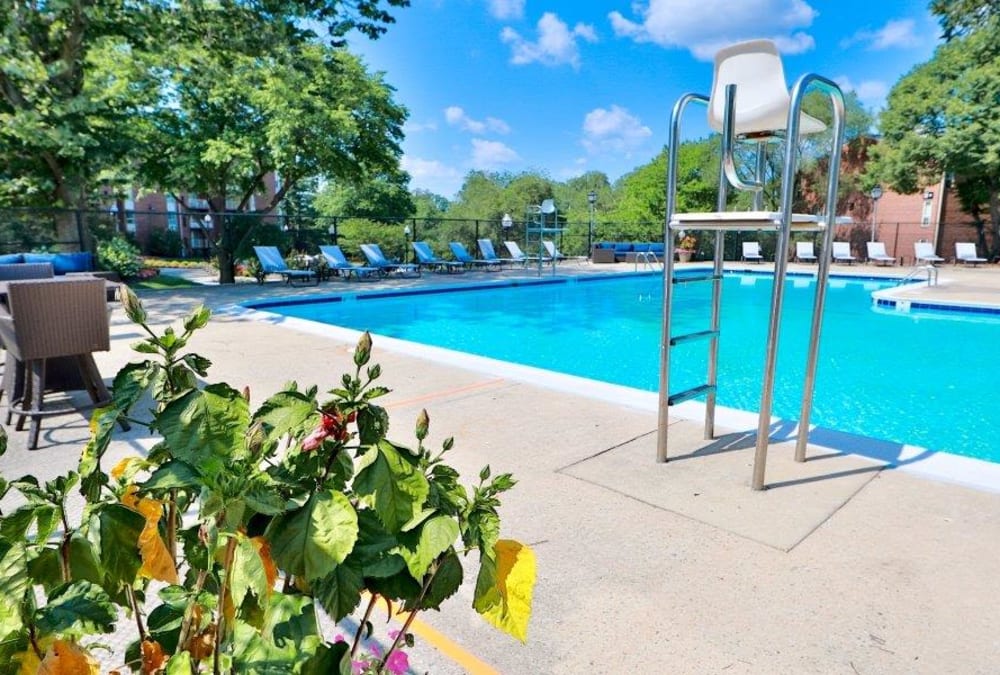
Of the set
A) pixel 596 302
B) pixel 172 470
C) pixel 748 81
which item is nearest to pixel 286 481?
pixel 172 470

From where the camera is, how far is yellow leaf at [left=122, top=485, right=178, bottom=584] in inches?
31.8

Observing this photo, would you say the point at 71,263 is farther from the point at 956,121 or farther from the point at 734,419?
the point at 956,121

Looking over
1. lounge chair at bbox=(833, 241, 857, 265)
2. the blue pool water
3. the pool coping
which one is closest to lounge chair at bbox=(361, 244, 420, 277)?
the blue pool water

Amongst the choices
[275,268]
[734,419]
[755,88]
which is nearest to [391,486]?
[755,88]


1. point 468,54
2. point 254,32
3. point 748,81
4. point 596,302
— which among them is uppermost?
point 468,54

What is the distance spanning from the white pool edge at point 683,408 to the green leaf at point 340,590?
155cm

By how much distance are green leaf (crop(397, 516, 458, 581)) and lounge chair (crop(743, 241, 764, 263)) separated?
Answer: 72.9 ft

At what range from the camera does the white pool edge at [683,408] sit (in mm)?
2836

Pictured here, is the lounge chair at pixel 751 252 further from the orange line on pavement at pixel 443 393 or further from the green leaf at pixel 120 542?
the green leaf at pixel 120 542

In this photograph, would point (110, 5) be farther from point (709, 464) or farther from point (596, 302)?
point (709, 464)

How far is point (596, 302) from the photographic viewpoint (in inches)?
501

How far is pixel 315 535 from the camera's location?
0.70m

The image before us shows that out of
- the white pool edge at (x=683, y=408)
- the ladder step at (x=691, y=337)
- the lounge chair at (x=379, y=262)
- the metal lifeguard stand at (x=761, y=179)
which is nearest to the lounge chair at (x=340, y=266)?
the lounge chair at (x=379, y=262)

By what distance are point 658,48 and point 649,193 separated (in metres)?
10.4
